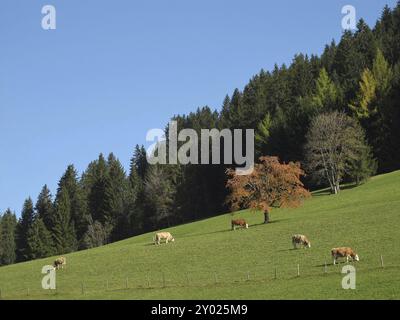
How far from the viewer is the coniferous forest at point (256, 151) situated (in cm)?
11156

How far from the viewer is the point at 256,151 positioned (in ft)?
411

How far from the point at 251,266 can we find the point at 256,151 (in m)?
79.3

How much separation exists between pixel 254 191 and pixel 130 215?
230ft

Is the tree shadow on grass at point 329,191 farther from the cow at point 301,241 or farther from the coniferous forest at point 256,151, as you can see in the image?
the cow at point 301,241

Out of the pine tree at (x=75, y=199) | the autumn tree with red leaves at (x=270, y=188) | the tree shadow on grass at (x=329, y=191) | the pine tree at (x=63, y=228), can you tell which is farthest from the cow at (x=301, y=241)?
the pine tree at (x=75, y=199)

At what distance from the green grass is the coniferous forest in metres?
36.6

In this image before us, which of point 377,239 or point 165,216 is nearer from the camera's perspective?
point 377,239

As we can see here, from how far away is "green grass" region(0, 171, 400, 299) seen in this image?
37156 mm

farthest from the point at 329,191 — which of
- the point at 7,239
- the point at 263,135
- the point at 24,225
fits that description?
the point at 7,239

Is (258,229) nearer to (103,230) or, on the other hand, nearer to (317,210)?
(317,210)

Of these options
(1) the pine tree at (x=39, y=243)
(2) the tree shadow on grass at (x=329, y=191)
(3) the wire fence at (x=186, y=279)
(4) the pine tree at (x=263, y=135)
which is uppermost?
(4) the pine tree at (x=263, y=135)

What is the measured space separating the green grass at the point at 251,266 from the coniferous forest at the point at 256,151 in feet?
120
